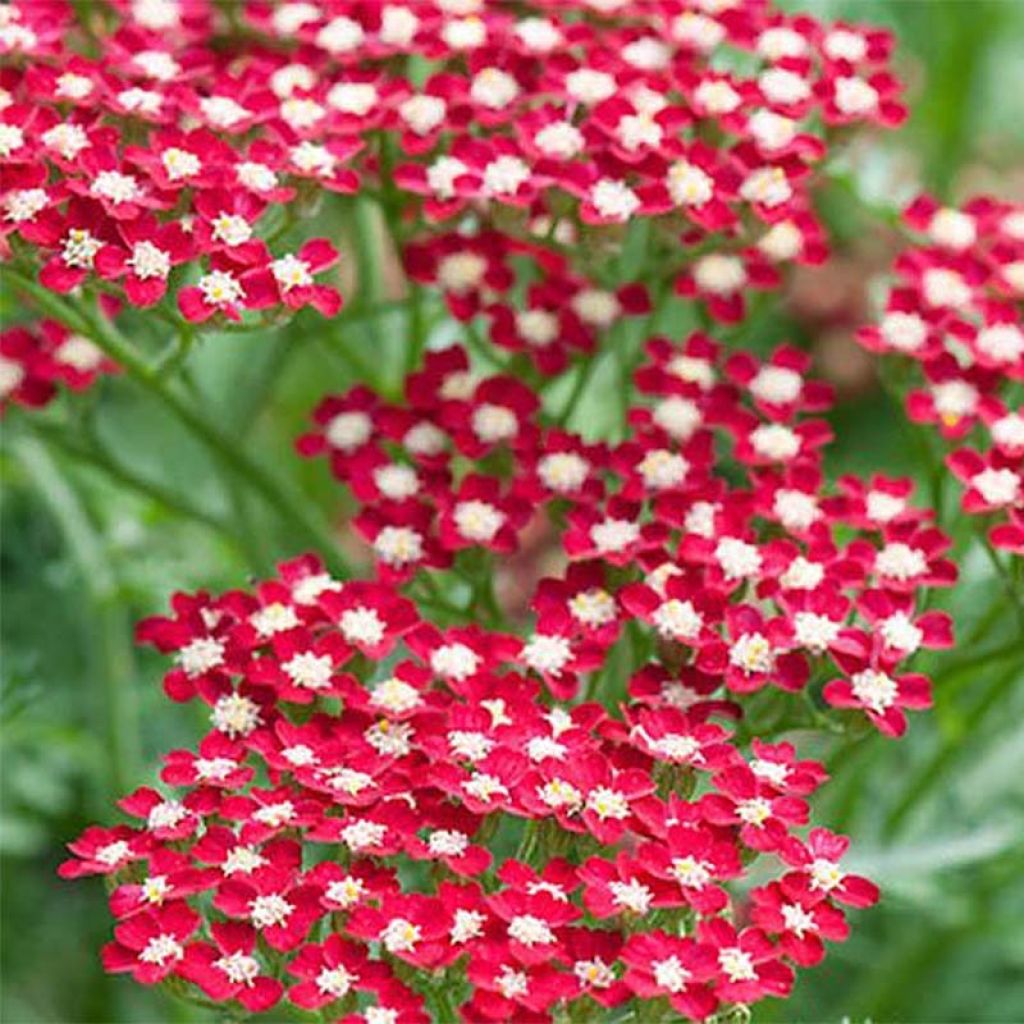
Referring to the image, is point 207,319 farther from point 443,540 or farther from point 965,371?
point 965,371

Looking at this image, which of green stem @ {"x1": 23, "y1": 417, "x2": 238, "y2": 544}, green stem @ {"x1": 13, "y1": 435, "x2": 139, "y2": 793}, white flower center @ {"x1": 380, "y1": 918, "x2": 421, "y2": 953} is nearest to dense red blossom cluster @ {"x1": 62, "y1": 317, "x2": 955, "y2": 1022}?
white flower center @ {"x1": 380, "y1": 918, "x2": 421, "y2": 953}

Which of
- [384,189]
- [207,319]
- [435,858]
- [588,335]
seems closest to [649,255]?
[588,335]

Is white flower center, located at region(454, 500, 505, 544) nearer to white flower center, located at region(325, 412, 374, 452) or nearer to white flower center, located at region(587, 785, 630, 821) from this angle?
white flower center, located at region(325, 412, 374, 452)

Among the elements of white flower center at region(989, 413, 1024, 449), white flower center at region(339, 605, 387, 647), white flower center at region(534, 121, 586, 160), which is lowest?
white flower center at region(339, 605, 387, 647)

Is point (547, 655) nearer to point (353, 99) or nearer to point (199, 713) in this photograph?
point (353, 99)

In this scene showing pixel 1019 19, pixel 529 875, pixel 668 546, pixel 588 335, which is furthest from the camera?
pixel 1019 19

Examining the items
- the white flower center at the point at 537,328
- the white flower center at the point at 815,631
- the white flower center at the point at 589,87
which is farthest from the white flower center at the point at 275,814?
the white flower center at the point at 589,87
